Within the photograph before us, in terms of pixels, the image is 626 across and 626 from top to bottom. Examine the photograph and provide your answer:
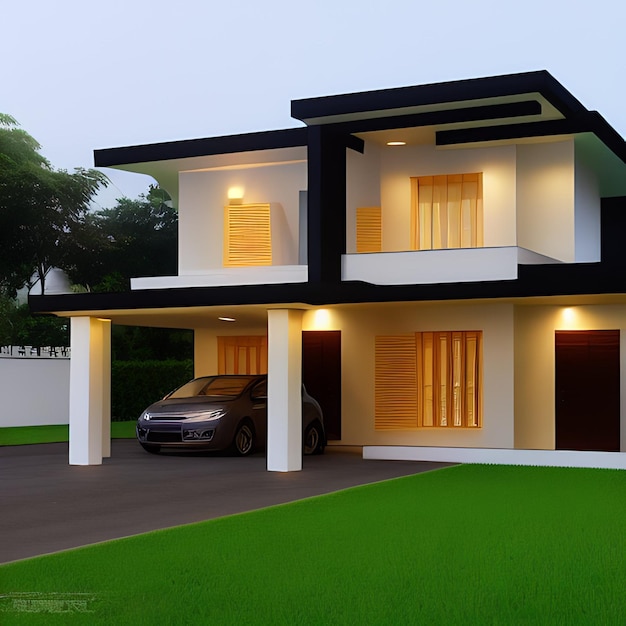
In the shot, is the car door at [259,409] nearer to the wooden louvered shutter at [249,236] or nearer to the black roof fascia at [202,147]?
the wooden louvered shutter at [249,236]

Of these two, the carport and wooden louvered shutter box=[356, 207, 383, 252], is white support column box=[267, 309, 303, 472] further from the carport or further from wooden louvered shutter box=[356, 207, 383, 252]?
wooden louvered shutter box=[356, 207, 383, 252]

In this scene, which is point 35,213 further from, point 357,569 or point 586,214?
point 357,569

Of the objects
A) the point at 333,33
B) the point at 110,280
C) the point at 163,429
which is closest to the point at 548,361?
the point at 163,429

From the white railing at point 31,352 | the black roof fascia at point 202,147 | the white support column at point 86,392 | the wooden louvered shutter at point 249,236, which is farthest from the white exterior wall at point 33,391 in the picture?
the white support column at point 86,392

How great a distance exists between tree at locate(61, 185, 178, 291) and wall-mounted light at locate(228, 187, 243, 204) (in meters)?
23.8

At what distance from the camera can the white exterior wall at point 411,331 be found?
2167 cm

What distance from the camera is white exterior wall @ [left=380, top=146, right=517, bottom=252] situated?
72.6 ft

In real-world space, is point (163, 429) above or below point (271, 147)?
below

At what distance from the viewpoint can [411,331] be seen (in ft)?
75.3

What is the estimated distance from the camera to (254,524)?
451 inches

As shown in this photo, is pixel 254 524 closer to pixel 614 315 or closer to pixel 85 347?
pixel 85 347

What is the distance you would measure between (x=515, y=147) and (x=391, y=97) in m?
2.82

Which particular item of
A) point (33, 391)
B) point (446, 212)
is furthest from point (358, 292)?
point (33, 391)

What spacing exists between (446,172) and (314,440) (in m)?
5.55
